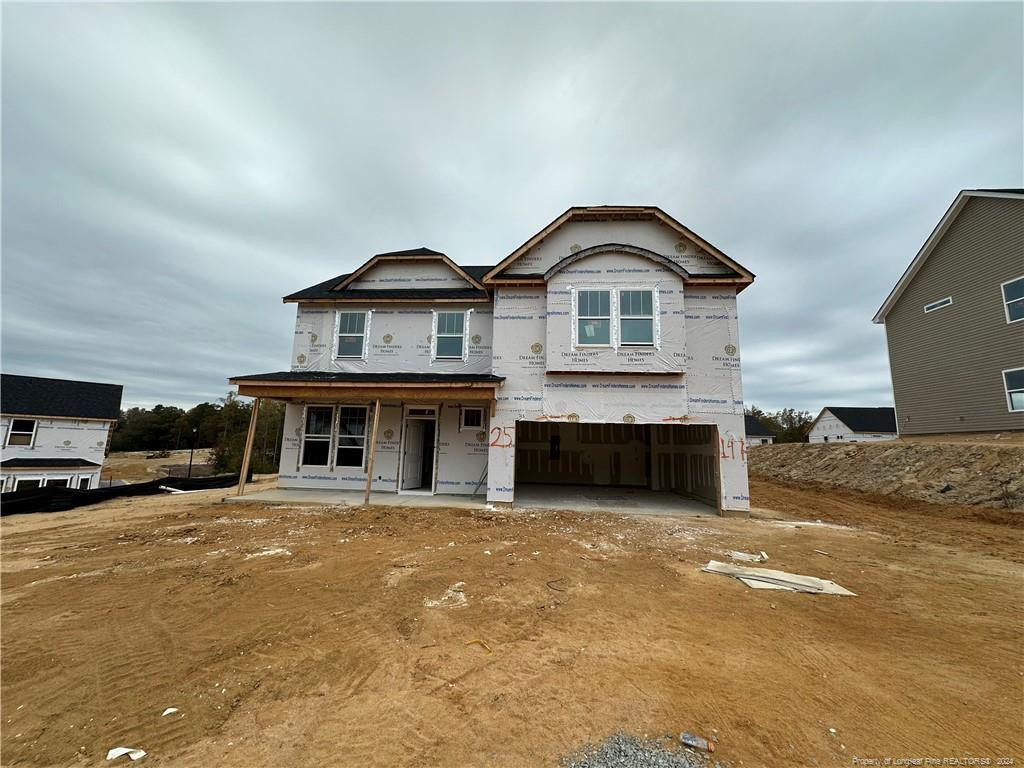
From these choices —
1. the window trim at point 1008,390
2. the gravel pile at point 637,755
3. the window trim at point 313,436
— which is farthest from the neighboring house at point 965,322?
Result: the window trim at point 313,436

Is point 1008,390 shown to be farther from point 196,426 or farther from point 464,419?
point 196,426

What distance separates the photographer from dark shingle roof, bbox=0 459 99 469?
20.4 metres

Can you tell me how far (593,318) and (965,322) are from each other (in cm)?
1631

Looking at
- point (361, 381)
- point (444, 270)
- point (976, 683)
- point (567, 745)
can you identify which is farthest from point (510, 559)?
point (444, 270)

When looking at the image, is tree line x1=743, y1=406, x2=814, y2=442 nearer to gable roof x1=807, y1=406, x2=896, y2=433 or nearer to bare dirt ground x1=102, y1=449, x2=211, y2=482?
gable roof x1=807, y1=406, x2=896, y2=433

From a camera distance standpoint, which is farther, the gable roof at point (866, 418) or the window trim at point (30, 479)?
the gable roof at point (866, 418)

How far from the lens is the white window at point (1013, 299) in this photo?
542 inches

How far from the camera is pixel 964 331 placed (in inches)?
620

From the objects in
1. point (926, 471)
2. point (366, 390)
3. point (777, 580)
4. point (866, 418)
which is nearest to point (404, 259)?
point (366, 390)

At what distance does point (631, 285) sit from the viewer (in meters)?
10.9

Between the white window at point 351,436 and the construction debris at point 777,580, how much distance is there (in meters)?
10.4

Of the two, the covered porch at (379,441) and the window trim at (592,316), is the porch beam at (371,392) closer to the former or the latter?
the covered porch at (379,441)

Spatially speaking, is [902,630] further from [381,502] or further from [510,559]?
[381,502]

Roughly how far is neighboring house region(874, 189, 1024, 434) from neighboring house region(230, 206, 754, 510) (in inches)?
462
